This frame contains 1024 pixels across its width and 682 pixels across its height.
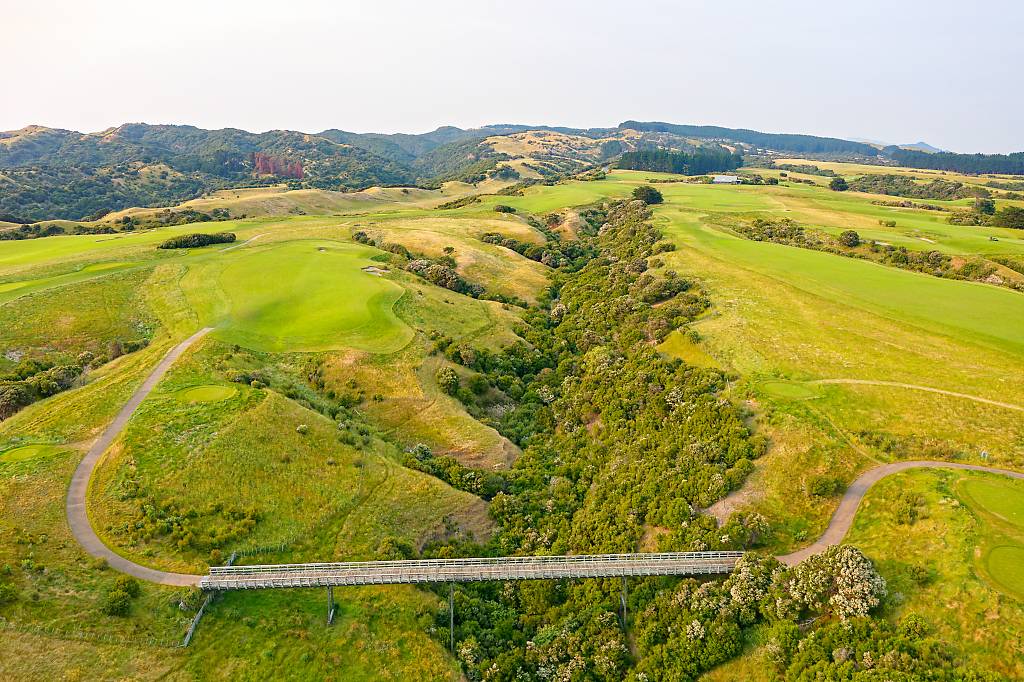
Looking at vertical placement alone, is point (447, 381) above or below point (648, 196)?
below

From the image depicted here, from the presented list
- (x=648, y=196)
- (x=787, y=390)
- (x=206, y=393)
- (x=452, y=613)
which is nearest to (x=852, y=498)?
(x=787, y=390)

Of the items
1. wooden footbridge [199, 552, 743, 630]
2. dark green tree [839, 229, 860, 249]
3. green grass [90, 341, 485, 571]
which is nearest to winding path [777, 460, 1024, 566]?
wooden footbridge [199, 552, 743, 630]

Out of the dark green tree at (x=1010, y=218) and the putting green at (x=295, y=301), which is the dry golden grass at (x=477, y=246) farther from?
the dark green tree at (x=1010, y=218)

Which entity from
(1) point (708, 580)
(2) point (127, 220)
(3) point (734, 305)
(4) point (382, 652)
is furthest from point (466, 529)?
(2) point (127, 220)

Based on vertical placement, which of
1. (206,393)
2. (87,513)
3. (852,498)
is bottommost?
(87,513)

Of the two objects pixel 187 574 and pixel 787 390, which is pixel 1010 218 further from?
pixel 187 574

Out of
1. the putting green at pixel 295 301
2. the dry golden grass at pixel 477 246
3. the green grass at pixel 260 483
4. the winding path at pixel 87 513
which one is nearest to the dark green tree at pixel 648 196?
the dry golden grass at pixel 477 246

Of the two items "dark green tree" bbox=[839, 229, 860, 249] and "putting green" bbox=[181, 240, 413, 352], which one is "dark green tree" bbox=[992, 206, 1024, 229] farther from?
"putting green" bbox=[181, 240, 413, 352]
